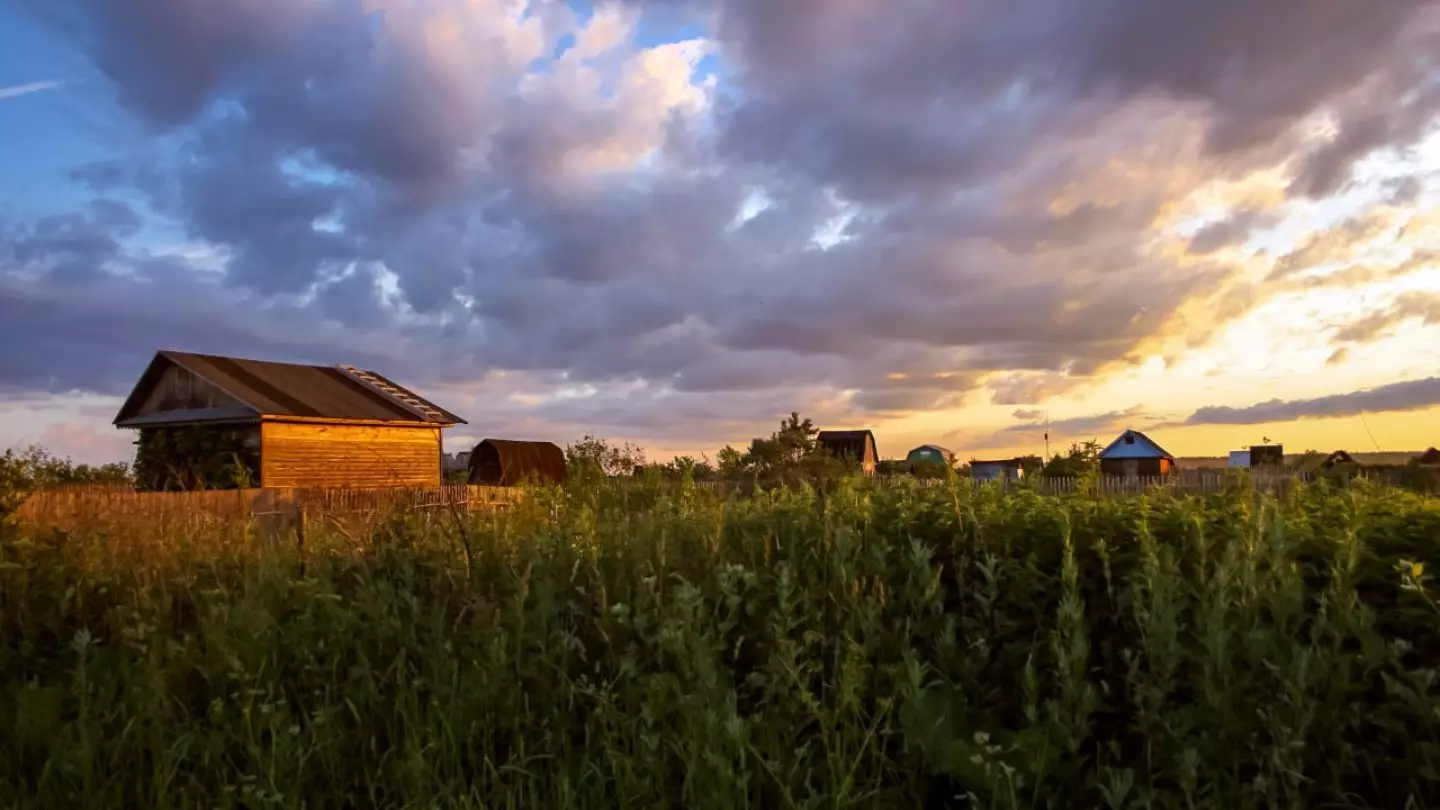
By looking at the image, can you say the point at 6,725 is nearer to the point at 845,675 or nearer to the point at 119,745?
the point at 119,745

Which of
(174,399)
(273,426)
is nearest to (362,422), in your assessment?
(273,426)

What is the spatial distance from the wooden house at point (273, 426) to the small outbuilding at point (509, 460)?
5.54m

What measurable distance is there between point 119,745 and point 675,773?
2.54 meters

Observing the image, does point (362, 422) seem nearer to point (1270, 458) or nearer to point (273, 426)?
point (273, 426)

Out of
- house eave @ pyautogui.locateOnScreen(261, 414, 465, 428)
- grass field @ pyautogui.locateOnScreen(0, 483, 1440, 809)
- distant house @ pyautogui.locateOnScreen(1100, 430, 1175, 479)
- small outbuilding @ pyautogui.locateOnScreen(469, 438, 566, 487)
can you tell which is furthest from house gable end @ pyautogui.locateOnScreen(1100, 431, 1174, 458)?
grass field @ pyautogui.locateOnScreen(0, 483, 1440, 809)

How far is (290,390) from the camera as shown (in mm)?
29891

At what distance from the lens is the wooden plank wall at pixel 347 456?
27.3 m

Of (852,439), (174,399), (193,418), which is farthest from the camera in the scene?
(852,439)

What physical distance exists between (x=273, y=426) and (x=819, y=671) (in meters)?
27.1

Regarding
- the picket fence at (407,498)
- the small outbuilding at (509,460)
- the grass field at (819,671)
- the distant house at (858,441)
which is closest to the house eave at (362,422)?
the small outbuilding at (509,460)

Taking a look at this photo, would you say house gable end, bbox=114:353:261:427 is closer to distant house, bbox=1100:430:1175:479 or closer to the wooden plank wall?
the wooden plank wall

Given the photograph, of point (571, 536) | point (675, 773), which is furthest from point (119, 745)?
point (675, 773)

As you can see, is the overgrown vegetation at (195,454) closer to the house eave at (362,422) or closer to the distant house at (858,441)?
the house eave at (362,422)

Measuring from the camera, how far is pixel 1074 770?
117 inches
